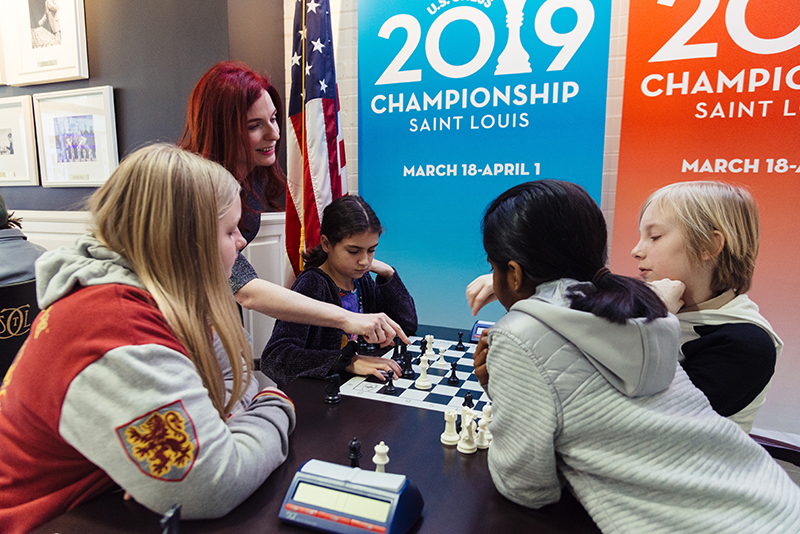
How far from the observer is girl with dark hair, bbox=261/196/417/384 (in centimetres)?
177

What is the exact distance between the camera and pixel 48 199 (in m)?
3.56

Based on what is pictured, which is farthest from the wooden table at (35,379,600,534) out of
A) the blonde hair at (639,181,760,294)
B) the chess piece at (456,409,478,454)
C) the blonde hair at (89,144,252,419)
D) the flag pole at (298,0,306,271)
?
the flag pole at (298,0,306,271)

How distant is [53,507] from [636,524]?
42.4 inches

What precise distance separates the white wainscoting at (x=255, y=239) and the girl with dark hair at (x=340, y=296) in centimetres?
83

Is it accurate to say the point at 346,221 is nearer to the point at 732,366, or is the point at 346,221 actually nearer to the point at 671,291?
the point at 671,291

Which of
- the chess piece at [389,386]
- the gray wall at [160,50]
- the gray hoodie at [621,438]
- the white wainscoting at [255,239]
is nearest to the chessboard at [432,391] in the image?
the chess piece at [389,386]

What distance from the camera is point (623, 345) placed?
92 cm

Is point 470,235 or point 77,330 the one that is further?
point 470,235

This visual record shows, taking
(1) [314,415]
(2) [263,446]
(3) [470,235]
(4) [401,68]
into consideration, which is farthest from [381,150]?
(2) [263,446]

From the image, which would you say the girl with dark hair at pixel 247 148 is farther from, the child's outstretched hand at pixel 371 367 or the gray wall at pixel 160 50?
the gray wall at pixel 160 50

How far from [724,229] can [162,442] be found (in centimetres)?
157

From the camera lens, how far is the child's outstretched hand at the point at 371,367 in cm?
175

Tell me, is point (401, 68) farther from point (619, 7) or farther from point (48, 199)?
point (48, 199)

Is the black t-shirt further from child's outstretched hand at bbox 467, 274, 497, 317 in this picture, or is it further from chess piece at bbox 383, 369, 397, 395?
chess piece at bbox 383, 369, 397, 395
